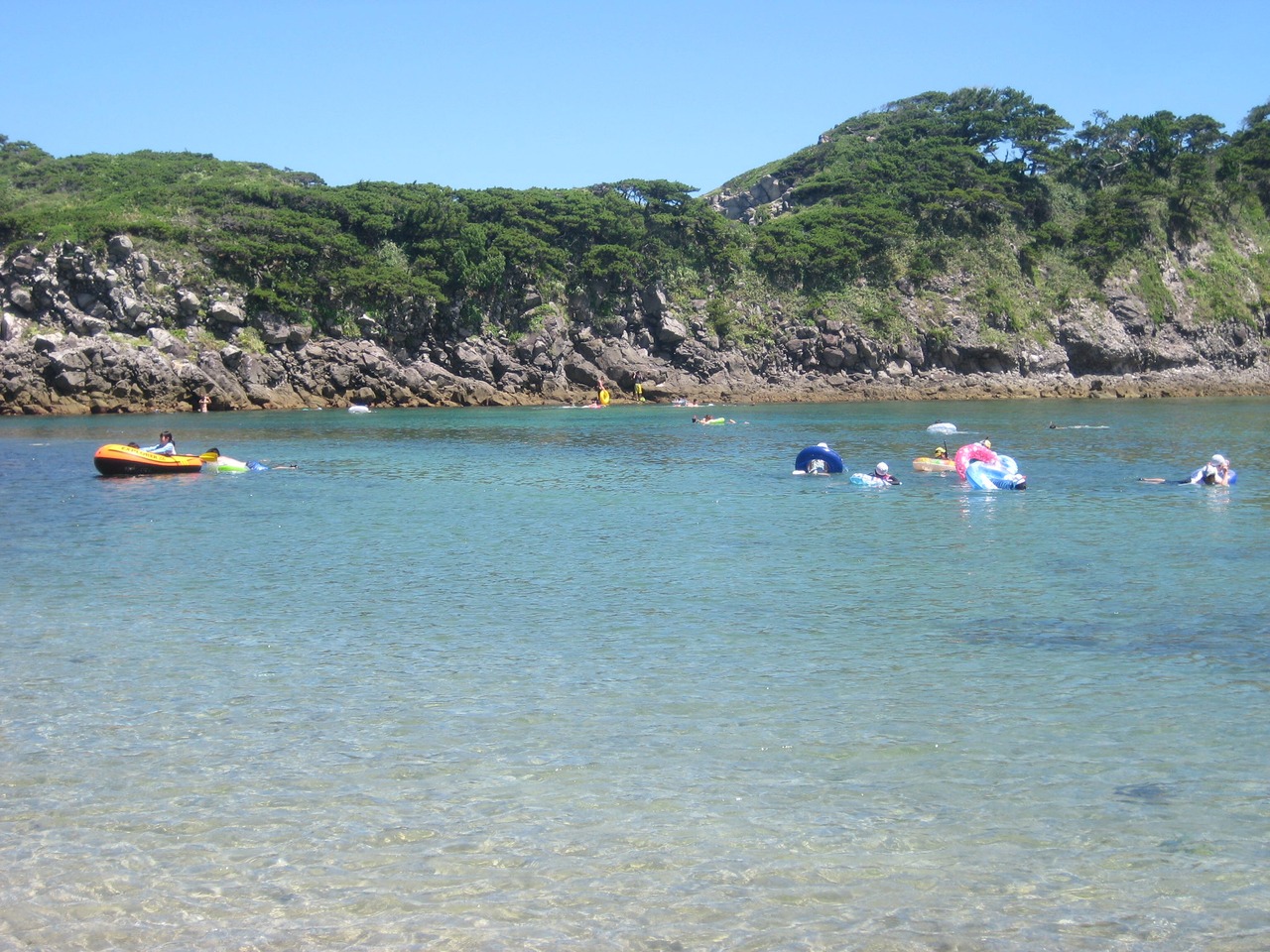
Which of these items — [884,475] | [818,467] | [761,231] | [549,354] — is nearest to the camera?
[884,475]

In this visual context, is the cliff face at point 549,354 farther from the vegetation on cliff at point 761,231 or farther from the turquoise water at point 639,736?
the turquoise water at point 639,736

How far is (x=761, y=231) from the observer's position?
93.9 m

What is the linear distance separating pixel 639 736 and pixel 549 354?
73.3 meters

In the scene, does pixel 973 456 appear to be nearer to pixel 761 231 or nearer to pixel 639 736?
pixel 639 736

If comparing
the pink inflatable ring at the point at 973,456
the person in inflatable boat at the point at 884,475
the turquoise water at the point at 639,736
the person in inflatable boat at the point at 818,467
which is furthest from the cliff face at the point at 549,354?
the pink inflatable ring at the point at 973,456

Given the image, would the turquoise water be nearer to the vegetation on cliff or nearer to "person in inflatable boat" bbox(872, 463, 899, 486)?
"person in inflatable boat" bbox(872, 463, 899, 486)

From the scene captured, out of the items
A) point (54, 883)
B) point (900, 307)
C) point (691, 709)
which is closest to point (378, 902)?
point (54, 883)

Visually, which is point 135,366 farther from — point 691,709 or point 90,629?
point 691,709

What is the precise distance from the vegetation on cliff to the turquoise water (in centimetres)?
5943

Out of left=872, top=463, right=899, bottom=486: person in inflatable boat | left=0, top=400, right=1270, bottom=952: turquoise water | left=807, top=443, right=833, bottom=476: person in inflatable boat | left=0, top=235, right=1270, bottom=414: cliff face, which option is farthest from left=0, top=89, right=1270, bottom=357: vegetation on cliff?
left=0, top=400, right=1270, bottom=952: turquoise water

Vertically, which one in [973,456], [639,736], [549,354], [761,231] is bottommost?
[639,736]

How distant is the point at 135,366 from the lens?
2566 inches

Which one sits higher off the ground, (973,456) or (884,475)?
(973,456)

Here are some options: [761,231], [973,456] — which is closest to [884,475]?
[973,456]
